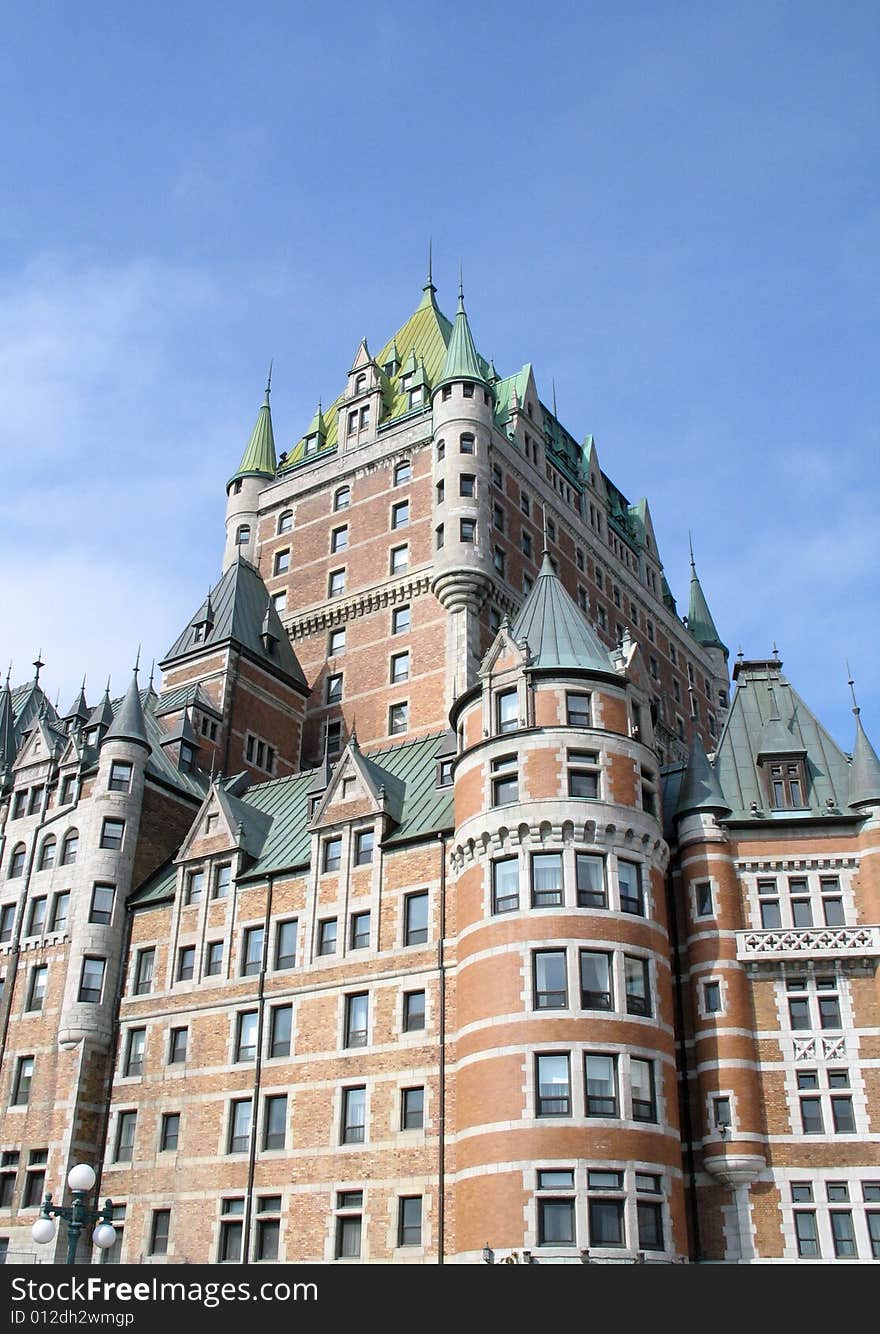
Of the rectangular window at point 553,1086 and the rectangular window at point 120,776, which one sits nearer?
the rectangular window at point 553,1086

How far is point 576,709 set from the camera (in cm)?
4656

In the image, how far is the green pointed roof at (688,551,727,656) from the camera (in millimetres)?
98875

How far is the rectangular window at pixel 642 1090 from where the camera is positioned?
4031cm

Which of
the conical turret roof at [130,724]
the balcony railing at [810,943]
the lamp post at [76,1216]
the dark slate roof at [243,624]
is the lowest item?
the lamp post at [76,1216]

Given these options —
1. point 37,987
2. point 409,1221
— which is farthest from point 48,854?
point 409,1221

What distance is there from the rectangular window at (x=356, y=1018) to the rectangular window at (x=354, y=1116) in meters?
1.60

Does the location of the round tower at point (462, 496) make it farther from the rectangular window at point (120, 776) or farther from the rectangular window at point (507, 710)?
the rectangular window at point (507, 710)

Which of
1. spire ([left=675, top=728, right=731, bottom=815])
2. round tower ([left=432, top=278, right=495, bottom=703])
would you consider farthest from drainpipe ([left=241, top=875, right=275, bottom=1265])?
round tower ([left=432, top=278, right=495, bottom=703])

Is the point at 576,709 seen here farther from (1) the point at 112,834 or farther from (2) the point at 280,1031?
(1) the point at 112,834

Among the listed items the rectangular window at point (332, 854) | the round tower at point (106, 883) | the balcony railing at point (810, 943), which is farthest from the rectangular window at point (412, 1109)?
the round tower at point (106, 883)

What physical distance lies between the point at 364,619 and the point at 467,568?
7842 mm

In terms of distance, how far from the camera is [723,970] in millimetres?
44281
